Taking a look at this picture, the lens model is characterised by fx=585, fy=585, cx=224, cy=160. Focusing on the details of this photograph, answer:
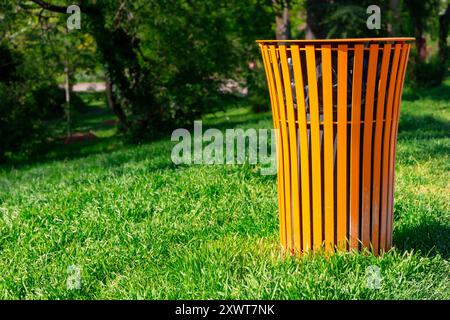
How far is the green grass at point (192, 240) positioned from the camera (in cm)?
343

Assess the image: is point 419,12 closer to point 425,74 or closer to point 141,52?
point 425,74

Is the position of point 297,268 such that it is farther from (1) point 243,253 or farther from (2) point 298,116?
(2) point 298,116

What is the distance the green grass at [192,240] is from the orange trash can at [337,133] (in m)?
0.21

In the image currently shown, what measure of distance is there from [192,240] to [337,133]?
1.52m

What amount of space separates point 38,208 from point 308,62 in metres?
3.27

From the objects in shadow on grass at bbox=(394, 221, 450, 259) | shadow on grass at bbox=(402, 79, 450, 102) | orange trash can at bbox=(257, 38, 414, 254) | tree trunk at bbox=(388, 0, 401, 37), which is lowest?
shadow on grass at bbox=(402, 79, 450, 102)

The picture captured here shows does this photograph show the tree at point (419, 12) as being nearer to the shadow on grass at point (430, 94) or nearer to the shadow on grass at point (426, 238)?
the shadow on grass at point (430, 94)

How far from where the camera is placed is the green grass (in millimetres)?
3434

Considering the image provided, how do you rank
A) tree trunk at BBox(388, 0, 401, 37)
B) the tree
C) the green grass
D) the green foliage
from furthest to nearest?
the tree, the green foliage, tree trunk at BBox(388, 0, 401, 37), the green grass

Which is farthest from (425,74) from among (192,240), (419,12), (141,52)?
(192,240)

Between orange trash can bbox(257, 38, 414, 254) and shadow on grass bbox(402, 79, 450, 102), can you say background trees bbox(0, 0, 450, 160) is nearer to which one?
shadow on grass bbox(402, 79, 450, 102)

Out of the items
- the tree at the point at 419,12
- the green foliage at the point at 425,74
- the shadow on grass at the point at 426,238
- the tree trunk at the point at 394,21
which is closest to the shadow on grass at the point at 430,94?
the green foliage at the point at 425,74

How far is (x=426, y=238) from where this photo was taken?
4262mm

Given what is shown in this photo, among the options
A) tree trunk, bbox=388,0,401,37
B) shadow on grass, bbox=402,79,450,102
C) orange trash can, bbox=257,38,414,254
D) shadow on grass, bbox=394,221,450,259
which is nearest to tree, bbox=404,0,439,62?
shadow on grass, bbox=402,79,450,102
